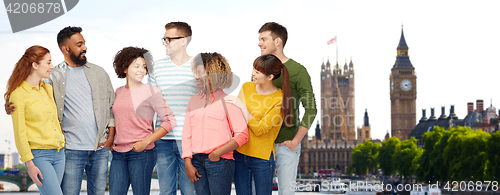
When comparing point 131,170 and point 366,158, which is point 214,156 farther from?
point 366,158

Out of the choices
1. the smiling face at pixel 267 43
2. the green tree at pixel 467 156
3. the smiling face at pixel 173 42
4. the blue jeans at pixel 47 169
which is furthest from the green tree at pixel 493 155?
the blue jeans at pixel 47 169

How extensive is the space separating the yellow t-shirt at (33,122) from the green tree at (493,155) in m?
35.4

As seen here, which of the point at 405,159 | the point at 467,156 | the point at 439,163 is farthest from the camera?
the point at 405,159

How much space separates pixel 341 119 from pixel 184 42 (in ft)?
406

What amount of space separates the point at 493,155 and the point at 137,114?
36.3 metres

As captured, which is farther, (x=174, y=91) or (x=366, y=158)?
(x=366, y=158)

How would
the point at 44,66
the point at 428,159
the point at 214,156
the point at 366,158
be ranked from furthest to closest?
the point at 366,158 → the point at 428,159 → the point at 44,66 → the point at 214,156

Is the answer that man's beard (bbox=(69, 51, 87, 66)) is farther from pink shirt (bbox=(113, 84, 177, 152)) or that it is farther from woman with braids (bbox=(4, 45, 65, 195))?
pink shirt (bbox=(113, 84, 177, 152))

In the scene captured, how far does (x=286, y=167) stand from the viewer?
5426mm

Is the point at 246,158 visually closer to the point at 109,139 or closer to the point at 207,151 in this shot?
the point at 207,151

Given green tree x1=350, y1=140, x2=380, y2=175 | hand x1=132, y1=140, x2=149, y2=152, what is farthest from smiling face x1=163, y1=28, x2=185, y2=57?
green tree x1=350, y1=140, x2=380, y2=175

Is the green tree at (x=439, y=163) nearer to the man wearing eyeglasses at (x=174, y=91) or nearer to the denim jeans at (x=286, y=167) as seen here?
the denim jeans at (x=286, y=167)

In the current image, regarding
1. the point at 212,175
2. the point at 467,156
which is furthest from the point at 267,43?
the point at 467,156

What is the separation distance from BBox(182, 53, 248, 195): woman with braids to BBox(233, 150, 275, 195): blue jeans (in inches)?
4.9
